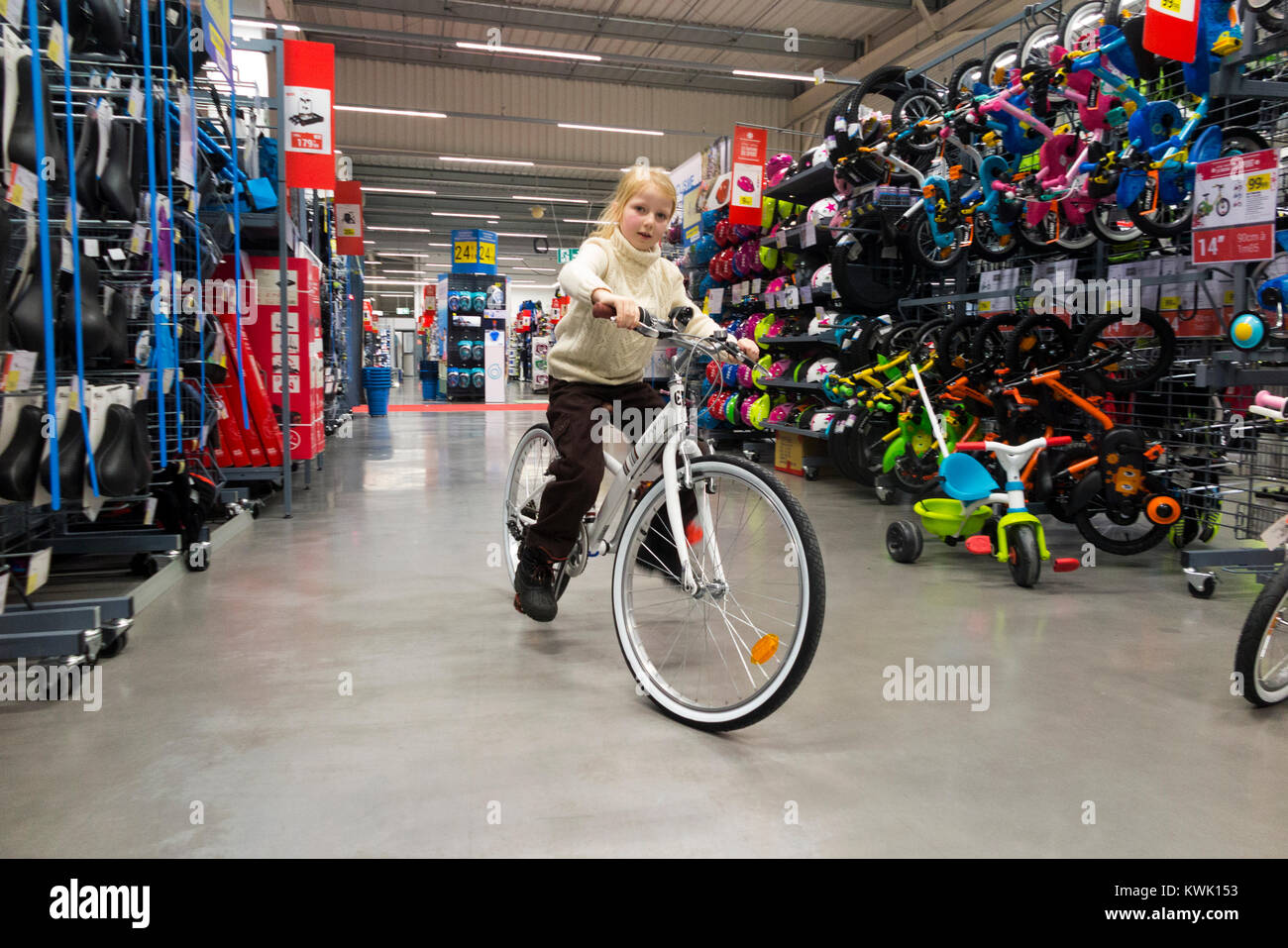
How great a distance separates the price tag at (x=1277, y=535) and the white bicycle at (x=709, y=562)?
1463mm

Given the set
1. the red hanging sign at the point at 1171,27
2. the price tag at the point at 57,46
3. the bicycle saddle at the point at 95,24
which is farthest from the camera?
the red hanging sign at the point at 1171,27

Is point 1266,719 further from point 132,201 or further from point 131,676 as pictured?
point 132,201

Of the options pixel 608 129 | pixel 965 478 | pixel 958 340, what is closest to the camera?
pixel 965 478

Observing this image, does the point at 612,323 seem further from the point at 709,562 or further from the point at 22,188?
the point at 22,188

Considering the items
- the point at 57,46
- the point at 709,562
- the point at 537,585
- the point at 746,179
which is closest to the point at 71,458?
the point at 57,46

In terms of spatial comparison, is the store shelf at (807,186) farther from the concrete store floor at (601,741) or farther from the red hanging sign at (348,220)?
the red hanging sign at (348,220)

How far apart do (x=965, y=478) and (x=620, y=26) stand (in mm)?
14992

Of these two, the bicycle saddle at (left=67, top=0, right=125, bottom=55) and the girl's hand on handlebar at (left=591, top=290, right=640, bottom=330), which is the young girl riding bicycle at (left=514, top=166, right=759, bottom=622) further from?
the bicycle saddle at (left=67, top=0, right=125, bottom=55)

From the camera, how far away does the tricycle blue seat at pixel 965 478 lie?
4.09 metres

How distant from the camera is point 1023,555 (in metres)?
3.82

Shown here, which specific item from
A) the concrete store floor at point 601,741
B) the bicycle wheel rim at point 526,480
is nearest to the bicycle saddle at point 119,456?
the concrete store floor at point 601,741

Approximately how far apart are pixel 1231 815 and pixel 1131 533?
2.84 metres

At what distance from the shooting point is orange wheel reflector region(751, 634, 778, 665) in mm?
2188
